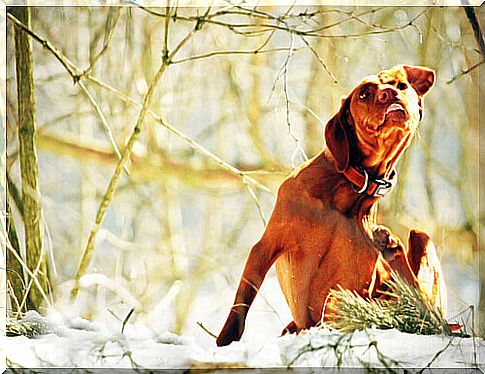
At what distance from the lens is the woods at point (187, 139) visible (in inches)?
61.0

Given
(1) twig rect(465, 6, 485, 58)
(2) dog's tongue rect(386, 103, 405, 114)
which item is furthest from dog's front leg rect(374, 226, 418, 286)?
(1) twig rect(465, 6, 485, 58)

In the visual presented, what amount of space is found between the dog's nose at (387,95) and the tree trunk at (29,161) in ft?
2.12

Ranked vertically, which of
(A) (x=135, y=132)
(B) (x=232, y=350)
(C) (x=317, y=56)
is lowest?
(B) (x=232, y=350)

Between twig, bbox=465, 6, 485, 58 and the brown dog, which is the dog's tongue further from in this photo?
twig, bbox=465, 6, 485, 58

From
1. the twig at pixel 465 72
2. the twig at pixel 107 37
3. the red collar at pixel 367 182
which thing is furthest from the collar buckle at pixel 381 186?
the twig at pixel 107 37

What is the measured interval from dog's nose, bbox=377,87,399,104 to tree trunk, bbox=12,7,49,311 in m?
0.65

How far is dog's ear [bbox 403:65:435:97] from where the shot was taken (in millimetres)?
1539

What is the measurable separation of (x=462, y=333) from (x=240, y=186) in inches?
19.1

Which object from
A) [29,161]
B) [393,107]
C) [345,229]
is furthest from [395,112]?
[29,161]

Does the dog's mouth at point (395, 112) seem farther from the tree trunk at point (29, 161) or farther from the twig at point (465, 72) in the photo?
the tree trunk at point (29, 161)

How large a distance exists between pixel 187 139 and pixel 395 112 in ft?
1.27

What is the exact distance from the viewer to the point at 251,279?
1535mm

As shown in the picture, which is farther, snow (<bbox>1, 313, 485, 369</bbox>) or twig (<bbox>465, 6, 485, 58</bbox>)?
twig (<bbox>465, 6, 485, 58</bbox>)

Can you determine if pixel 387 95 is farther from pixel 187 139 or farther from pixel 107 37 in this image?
pixel 107 37
